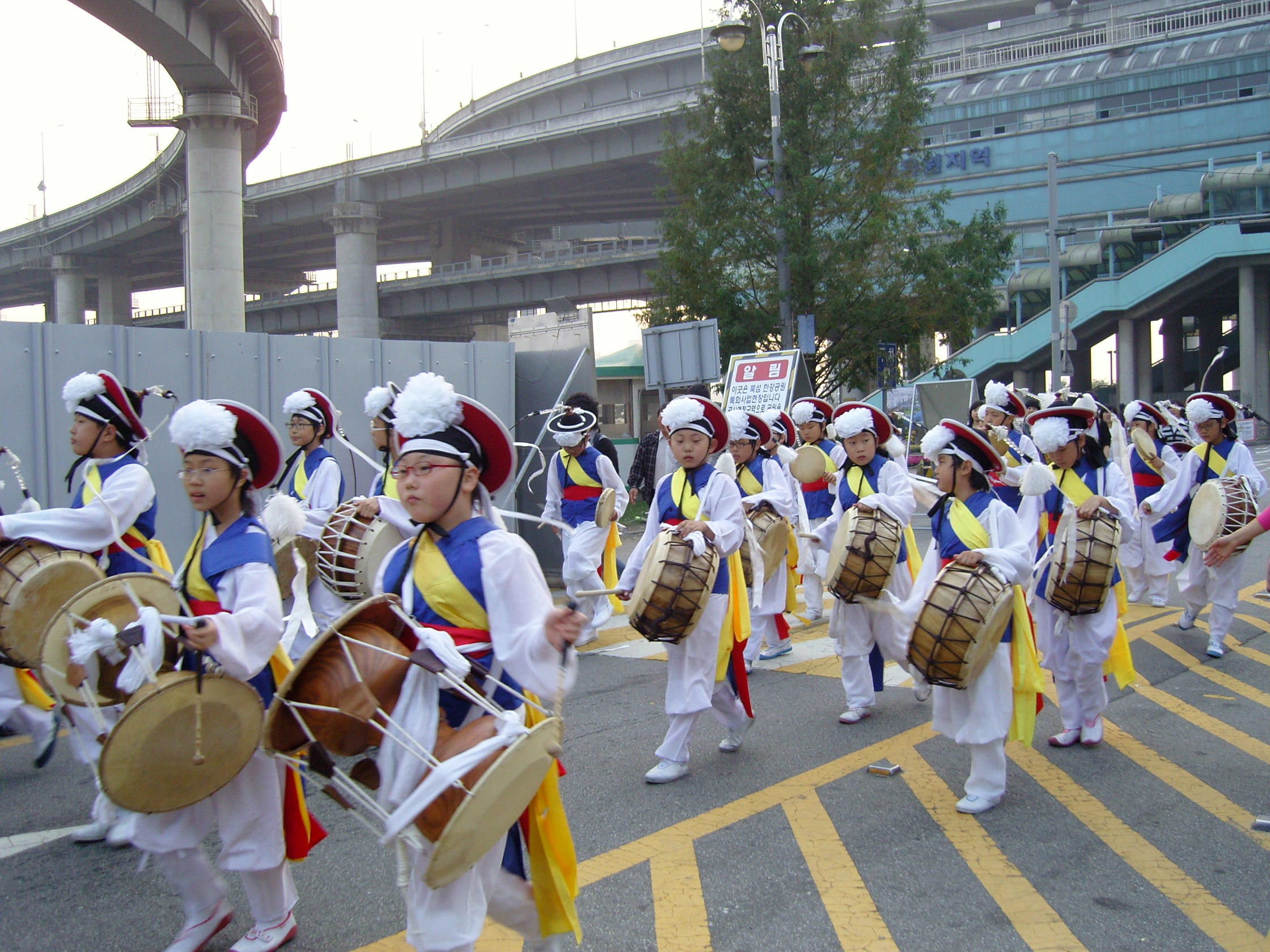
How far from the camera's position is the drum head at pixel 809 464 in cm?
960

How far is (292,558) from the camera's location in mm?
6508

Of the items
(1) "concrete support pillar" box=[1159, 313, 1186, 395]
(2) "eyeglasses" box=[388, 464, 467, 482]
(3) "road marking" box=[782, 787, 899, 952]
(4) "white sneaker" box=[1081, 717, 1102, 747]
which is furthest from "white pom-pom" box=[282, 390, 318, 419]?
(1) "concrete support pillar" box=[1159, 313, 1186, 395]

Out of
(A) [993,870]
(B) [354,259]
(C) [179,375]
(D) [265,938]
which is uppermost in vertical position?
(B) [354,259]

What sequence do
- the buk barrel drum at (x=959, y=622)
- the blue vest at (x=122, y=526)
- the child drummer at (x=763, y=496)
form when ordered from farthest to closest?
the child drummer at (x=763, y=496)
the blue vest at (x=122, y=526)
the buk barrel drum at (x=959, y=622)

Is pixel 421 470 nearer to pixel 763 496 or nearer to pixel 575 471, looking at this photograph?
pixel 763 496

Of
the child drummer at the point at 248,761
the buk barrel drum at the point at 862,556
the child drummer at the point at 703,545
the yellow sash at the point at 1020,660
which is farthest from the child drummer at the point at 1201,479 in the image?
the child drummer at the point at 248,761

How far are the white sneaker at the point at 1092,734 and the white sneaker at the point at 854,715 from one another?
1261 millimetres

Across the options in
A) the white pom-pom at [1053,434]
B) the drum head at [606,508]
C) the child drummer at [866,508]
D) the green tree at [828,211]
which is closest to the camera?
the white pom-pom at [1053,434]

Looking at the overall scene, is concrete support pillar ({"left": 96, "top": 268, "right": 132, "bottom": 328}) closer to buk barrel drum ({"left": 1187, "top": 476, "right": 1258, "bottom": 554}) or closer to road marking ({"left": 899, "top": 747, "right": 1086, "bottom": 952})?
buk barrel drum ({"left": 1187, "top": 476, "right": 1258, "bottom": 554})

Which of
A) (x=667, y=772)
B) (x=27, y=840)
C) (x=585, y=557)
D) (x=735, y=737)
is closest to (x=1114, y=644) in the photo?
(x=735, y=737)

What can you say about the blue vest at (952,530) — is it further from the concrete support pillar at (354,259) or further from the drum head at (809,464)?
the concrete support pillar at (354,259)

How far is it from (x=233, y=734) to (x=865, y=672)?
4370 millimetres

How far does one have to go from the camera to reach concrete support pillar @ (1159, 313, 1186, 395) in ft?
168

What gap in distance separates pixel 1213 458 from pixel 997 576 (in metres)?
4.96
